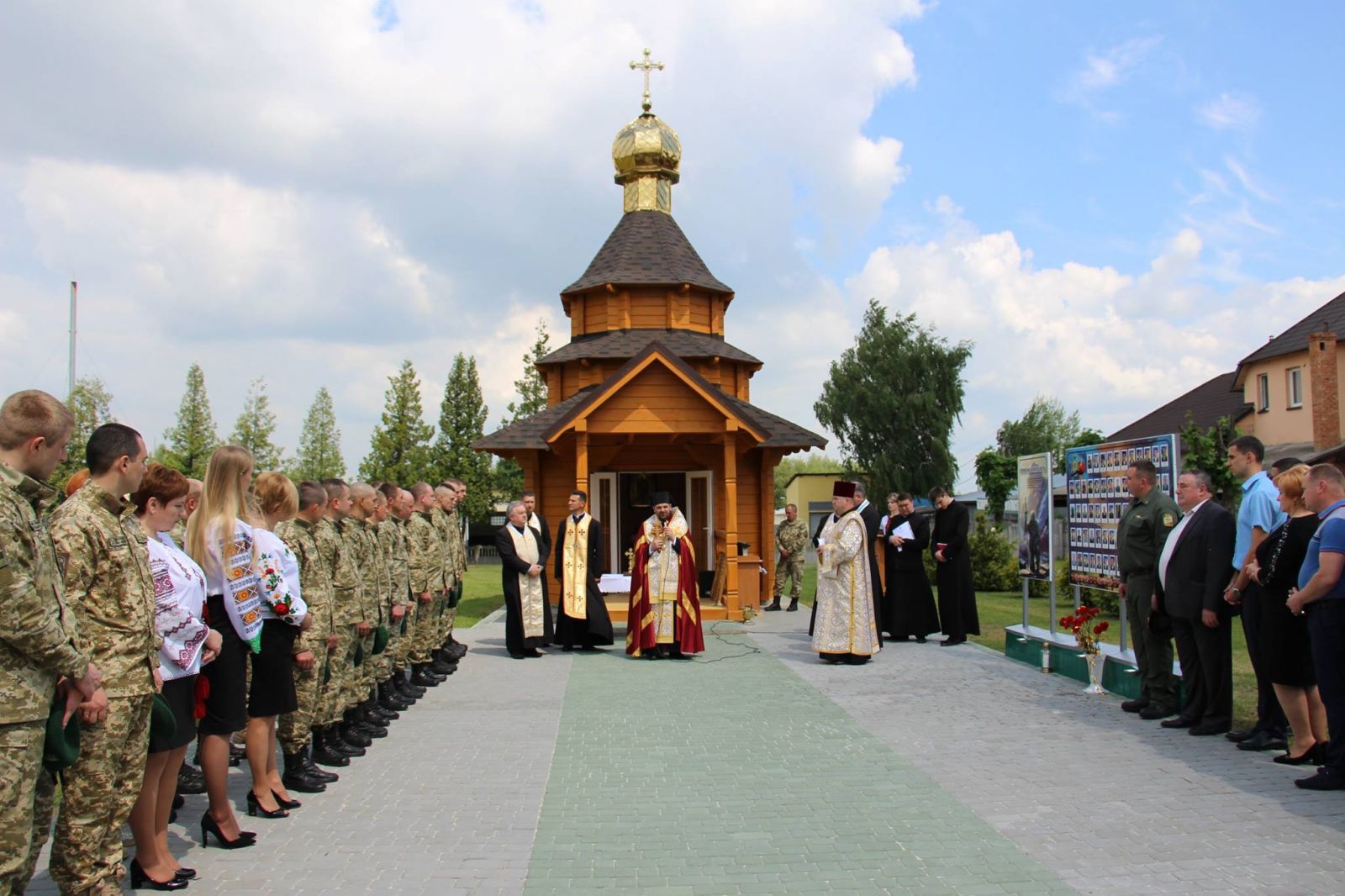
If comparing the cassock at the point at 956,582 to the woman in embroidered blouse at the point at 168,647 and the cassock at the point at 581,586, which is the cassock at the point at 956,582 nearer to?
the cassock at the point at 581,586

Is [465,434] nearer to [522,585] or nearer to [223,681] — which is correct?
[522,585]

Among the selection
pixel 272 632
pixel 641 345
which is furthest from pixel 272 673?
pixel 641 345

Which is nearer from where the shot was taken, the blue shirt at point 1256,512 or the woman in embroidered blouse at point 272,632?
the woman in embroidered blouse at point 272,632

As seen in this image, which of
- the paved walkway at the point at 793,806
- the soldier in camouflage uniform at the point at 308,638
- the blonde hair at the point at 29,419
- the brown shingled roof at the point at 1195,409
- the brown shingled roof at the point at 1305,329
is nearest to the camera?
the blonde hair at the point at 29,419

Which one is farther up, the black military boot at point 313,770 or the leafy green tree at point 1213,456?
the leafy green tree at point 1213,456

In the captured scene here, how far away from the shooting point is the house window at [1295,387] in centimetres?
3388

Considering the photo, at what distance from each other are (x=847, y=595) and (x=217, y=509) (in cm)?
782

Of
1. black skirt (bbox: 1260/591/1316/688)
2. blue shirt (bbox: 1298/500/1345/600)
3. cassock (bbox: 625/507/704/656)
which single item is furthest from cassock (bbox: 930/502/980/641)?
blue shirt (bbox: 1298/500/1345/600)

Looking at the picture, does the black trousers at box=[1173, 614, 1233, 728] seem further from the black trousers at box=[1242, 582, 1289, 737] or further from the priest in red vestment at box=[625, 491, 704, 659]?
the priest in red vestment at box=[625, 491, 704, 659]

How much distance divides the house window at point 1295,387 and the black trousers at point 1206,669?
30824mm

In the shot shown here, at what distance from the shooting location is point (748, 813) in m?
5.79

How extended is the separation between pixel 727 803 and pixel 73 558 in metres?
3.71

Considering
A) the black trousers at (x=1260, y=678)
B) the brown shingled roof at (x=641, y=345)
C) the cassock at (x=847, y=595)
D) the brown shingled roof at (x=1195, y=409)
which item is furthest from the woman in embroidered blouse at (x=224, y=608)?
the brown shingled roof at (x=1195, y=409)

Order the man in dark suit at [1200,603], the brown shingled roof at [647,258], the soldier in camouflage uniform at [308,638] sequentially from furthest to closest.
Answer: the brown shingled roof at [647,258] → the man in dark suit at [1200,603] → the soldier in camouflage uniform at [308,638]
